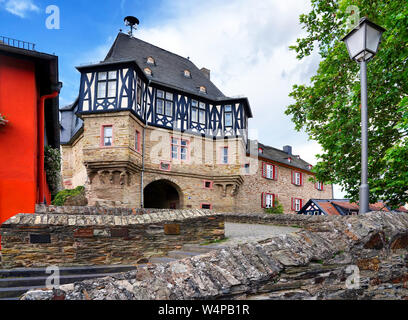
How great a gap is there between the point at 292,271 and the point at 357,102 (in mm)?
7546

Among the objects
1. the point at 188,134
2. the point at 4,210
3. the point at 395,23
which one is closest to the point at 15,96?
the point at 4,210

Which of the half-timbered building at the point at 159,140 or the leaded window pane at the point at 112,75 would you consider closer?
the half-timbered building at the point at 159,140

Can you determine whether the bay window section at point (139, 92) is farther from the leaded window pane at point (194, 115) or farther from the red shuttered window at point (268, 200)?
the red shuttered window at point (268, 200)

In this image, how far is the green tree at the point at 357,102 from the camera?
7855 millimetres

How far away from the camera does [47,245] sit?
509cm

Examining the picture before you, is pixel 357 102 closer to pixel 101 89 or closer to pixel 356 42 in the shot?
pixel 356 42

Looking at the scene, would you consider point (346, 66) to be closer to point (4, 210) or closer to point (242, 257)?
point (242, 257)

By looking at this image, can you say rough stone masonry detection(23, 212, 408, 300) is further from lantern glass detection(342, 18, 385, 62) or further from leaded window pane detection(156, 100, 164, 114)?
leaded window pane detection(156, 100, 164, 114)

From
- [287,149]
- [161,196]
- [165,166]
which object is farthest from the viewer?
[287,149]

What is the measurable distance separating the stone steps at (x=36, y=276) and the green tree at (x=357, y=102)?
6.64 metres

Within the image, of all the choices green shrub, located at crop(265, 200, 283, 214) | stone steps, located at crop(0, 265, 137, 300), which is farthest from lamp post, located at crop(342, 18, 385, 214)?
green shrub, located at crop(265, 200, 283, 214)

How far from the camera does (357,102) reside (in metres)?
8.66

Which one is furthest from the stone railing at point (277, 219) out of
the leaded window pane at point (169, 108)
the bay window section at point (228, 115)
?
the bay window section at point (228, 115)

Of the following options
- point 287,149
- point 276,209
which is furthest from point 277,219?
point 287,149
